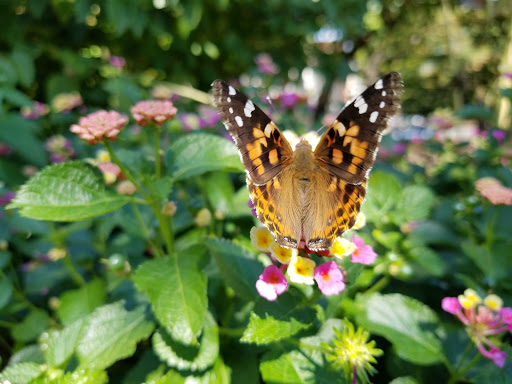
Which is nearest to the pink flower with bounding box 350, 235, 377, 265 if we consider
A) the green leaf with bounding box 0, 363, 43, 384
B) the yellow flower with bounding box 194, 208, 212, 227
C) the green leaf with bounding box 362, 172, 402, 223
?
the green leaf with bounding box 362, 172, 402, 223

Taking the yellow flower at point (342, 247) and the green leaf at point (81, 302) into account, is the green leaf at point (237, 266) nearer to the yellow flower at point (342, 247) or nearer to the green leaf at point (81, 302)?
the yellow flower at point (342, 247)

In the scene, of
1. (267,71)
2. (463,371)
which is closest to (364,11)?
(267,71)

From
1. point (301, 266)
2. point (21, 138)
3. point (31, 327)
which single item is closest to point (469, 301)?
point (301, 266)

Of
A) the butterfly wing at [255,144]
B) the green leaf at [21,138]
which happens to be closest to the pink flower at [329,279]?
the butterfly wing at [255,144]

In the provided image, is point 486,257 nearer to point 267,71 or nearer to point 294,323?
point 294,323

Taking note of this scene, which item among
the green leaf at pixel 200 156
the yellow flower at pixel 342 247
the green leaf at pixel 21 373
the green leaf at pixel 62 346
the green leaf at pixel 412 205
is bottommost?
the green leaf at pixel 21 373
